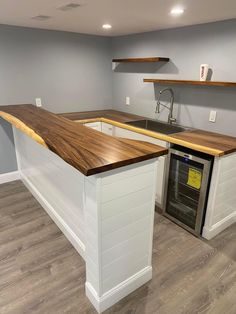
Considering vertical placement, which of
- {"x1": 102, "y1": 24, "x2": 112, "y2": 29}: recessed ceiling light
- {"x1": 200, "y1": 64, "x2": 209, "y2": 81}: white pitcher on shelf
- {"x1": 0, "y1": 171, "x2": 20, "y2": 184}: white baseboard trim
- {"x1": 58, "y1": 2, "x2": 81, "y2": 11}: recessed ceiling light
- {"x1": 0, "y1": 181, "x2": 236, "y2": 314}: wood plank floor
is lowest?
{"x1": 0, "y1": 181, "x2": 236, "y2": 314}: wood plank floor

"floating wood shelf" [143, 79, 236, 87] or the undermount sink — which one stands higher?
"floating wood shelf" [143, 79, 236, 87]

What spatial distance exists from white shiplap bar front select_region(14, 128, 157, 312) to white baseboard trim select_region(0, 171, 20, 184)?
5.20 feet

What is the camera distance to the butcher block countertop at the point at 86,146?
4.19 feet

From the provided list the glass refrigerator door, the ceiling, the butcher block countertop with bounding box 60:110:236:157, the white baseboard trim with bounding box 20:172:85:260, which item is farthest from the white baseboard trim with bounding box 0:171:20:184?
the glass refrigerator door

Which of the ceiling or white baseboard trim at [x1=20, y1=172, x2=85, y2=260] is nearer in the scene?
the ceiling

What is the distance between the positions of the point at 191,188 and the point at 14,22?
8.66ft

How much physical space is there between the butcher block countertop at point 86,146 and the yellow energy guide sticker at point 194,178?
83 centimetres

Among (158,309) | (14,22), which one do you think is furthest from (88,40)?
(158,309)

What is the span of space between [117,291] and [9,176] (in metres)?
2.38

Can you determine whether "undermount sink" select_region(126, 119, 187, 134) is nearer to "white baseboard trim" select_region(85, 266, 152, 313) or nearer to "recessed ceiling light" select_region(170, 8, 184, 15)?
"recessed ceiling light" select_region(170, 8, 184, 15)

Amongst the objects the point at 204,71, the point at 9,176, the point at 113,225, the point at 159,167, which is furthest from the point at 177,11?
the point at 9,176

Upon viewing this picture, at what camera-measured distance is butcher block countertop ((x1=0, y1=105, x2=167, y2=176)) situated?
1.28 metres

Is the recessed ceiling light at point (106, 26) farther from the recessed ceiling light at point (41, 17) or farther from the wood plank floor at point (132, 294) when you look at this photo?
the wood plank floor at point (132, 294)

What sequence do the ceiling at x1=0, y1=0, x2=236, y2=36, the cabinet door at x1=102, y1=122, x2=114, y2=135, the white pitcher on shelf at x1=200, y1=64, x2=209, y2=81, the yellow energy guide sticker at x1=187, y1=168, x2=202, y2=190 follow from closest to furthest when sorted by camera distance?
the ceiling at x1=0, y1=0, x2=236, y2=36 → the yellow energy guide sticker at x1=187, y1=168, x2=202, y2=190 → the white pitcher on shelf at x1=200, y1=64, x2=209, y2=81 → the cabinet door at x1=102, y1=122, x2=114, y2=135
